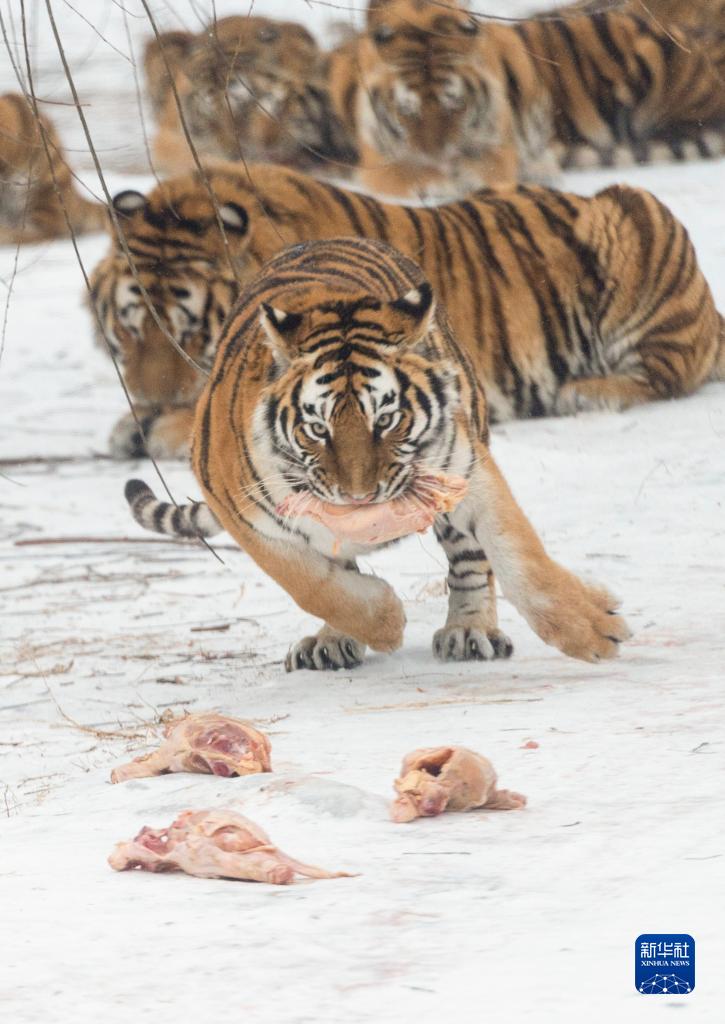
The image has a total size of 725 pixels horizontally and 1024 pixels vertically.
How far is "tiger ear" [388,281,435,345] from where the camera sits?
387cm

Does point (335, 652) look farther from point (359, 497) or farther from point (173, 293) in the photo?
point (173, 293)

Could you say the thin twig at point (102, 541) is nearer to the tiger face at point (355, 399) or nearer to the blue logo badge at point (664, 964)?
the tiger face at point (355, 399)

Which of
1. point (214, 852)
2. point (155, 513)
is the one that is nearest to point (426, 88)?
point (155, 513)

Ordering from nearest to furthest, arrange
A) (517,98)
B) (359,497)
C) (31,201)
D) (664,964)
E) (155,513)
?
(664,964), (359,497), (155,513), (31,201), (517,98)

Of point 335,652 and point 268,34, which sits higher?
point 335,652

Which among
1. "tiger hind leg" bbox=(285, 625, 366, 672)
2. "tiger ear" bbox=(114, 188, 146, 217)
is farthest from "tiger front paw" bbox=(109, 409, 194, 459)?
"tiger hind leg" bbox=(285, 625, 366, 672)

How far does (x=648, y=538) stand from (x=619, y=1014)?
3650 mm

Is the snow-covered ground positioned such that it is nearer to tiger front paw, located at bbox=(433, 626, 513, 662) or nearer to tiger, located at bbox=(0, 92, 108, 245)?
tiger front paw, located at bbox=(433, 626, 513, 662)

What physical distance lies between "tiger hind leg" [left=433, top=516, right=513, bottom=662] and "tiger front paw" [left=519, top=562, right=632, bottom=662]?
305 mm

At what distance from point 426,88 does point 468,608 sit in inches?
261

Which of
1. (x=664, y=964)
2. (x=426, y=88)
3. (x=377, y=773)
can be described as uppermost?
(x=664, y=964)

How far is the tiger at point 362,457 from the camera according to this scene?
3.79 metres

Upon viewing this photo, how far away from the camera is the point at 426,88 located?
34.0 ft

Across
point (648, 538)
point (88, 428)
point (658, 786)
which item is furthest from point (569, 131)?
point (658, 786)
